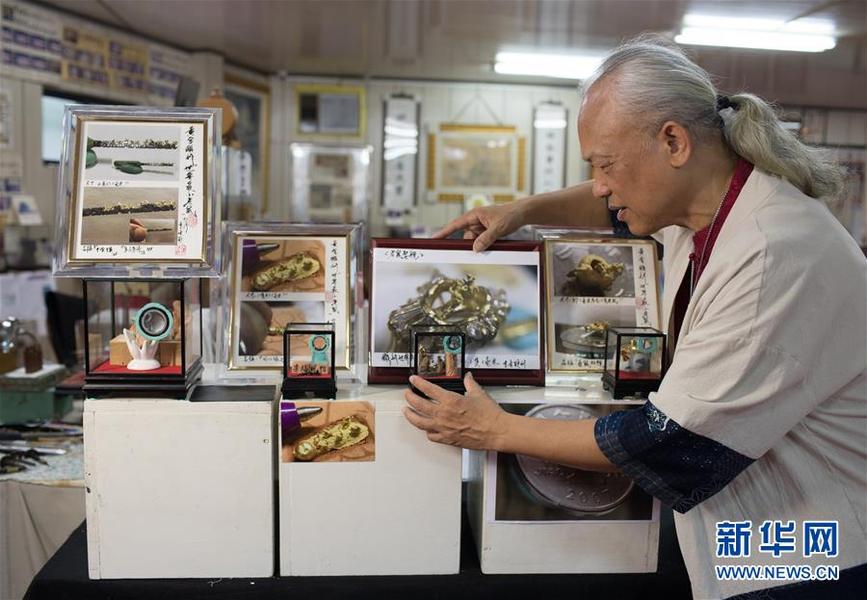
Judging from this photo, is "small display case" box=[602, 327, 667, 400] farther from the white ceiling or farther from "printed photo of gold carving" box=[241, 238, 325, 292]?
the white ceiling

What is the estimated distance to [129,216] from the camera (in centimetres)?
133

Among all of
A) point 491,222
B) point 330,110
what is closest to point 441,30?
point 330,110

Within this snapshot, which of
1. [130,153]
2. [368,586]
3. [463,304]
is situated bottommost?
[368,586]

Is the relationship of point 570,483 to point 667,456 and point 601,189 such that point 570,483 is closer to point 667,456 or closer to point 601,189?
point 667,456

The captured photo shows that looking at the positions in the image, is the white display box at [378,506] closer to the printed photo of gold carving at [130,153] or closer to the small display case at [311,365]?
the small display case at [311,365]

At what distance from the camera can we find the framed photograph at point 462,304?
1403 mm

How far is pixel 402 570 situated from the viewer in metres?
1.33

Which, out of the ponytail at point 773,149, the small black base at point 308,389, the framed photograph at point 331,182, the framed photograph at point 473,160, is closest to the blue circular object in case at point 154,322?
Answer: the small black base at point 308,389

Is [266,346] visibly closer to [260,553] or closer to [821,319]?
[260,553]

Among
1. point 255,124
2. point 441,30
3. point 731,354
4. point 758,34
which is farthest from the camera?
point 255,124

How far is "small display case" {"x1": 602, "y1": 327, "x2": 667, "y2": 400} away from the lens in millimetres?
1340

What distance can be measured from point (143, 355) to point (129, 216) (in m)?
0.25

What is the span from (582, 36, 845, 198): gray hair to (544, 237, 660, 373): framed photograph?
38cm

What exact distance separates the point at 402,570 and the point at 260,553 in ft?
0.83
